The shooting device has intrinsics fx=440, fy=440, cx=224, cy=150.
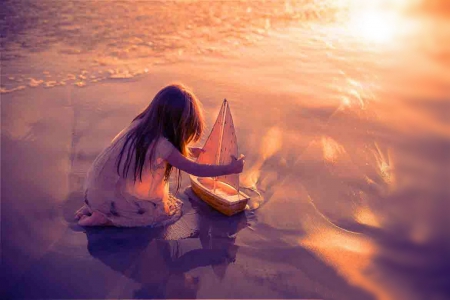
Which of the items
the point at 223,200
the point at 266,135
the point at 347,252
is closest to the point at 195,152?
the point at 223,200

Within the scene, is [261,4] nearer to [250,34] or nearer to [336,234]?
[250,34]

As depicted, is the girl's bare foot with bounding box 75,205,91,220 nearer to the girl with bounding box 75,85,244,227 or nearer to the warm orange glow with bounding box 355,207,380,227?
the girl with bounding box 75,85,244,227

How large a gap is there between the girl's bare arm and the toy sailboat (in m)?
0.16

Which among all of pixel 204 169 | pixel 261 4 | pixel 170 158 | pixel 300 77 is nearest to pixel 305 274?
pixel 204 169

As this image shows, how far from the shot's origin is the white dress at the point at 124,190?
2906mm

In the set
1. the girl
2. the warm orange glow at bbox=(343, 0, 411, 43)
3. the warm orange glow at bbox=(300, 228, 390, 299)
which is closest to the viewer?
the warm orange glow at bbox=(300, 228, 390, 299)

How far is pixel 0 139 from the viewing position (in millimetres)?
3980

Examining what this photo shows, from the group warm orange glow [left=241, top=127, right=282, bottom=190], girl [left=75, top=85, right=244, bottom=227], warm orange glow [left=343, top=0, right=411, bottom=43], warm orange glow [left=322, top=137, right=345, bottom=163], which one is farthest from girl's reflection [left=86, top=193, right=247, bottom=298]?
warm orange glow [left=343, top=0, right=411, bottom=43]

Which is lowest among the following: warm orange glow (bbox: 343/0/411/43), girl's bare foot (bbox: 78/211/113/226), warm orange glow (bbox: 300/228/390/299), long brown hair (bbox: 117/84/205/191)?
girl's bare foot (bbox: 78/211/113/226)

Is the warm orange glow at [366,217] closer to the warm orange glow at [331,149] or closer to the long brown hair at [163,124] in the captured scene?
the warm orange glow at [331,149]

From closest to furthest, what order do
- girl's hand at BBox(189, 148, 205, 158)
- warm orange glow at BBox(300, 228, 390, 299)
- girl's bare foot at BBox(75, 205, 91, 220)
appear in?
warm orange glow at BBox(300, 228, 390, 299) → girl's bare foot at BBox(75, 205, 91, 220) → girl's hand at BBox(189, 148, 205, 158)

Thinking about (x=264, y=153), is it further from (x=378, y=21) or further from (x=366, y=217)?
(x=378, y=21)

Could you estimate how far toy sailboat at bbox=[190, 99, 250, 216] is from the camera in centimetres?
312

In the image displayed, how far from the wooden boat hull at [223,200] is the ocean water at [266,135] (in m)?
0.09
